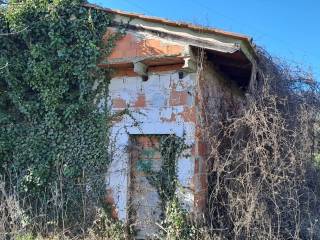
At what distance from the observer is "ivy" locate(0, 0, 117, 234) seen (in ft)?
25.3

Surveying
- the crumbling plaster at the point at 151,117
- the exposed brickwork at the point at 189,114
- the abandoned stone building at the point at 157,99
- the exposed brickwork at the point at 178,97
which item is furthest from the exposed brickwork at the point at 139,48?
the exposed brickwork at the point at 189,114

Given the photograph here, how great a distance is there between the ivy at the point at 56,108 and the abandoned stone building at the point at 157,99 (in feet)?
1.12

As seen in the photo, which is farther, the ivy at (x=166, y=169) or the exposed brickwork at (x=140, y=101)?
the exposed brickwork at (x=140, y=101)

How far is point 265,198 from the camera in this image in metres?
6.85

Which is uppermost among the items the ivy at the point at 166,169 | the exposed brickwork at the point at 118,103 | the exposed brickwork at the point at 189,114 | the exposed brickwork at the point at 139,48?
the exposed brickwork at the point at 139,48

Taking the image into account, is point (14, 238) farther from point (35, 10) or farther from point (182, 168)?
point (35, 10)

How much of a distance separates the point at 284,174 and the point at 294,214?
917 millimetres

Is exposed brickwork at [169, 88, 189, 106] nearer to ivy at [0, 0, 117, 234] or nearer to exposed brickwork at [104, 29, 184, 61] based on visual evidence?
exposed brickwork at [104, 29, 184, 61]

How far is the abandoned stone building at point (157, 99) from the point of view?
23.1 feet

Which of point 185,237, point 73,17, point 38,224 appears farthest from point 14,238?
point 73,17

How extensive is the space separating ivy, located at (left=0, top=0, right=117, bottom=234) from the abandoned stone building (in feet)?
1.12

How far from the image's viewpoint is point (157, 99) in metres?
7.50

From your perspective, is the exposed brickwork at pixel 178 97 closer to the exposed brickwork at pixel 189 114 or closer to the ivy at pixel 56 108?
the exposed brickwork at pixel 189 114

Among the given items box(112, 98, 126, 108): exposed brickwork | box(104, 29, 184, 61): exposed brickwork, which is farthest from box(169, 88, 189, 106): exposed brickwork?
box(112, 98, 126, 108): exposed brickwork
